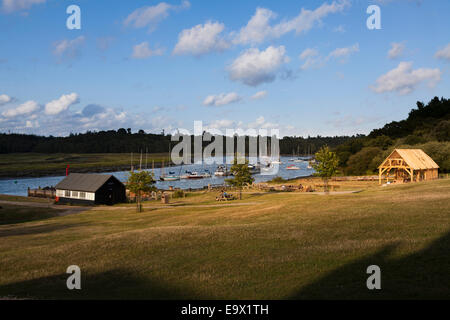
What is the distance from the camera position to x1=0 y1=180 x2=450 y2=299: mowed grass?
35.7 ft

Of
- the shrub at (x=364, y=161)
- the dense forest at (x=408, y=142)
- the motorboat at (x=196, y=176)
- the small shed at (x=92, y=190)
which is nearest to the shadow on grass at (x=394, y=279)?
the small shed at (x=92, y=190)

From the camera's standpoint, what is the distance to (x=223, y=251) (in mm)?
15875

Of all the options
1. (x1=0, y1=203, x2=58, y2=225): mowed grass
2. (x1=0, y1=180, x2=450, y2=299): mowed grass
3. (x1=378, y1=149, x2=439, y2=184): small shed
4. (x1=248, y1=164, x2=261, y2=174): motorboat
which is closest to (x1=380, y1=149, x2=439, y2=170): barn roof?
(x1=378, y1=149, x2=439, y2=184): small shed

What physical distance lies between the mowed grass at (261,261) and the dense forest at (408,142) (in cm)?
5623

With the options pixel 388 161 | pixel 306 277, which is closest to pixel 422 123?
pixel 388 161

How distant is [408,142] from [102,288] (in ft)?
304

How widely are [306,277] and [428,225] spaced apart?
9102 millimetres

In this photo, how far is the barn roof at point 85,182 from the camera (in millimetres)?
60312

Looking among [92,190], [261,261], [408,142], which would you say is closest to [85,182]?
[92,190]

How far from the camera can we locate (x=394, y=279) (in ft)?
36.3

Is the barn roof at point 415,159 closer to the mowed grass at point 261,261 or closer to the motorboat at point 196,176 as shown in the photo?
the mowed grass at point 261,261

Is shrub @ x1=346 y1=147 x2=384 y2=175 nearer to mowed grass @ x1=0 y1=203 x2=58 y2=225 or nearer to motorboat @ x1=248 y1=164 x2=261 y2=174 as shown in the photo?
motorboat @ x1=248 y1=164 x2=261 y2=174
